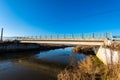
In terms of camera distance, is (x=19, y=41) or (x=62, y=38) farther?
(x=19, y=41)

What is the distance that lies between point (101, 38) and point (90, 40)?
2099mm

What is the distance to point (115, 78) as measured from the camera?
6781mm

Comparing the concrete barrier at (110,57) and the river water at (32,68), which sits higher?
the concrete barrier at (110,57)

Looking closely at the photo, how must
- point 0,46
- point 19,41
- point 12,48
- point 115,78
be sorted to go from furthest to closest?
1. point 19,41
2. point 12,48
3. point 0,46
4. point 115,78

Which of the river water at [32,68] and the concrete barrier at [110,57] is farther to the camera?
the river water at [32,68]

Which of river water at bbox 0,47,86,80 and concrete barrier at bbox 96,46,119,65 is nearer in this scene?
concrete barrier at bbox 96,46,119,65

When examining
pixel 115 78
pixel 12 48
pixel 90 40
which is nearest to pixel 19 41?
pixel 12 48

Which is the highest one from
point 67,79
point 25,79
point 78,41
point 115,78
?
point 78,41

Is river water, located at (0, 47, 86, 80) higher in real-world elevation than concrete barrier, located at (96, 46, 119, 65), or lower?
lower

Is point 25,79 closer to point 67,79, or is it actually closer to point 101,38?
point 67,79

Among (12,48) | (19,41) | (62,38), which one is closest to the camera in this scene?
(62,38)

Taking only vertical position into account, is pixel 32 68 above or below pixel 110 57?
below

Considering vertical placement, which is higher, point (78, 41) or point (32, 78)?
point (78, 41)

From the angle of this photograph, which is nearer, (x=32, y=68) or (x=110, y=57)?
(x=110, y=57)
